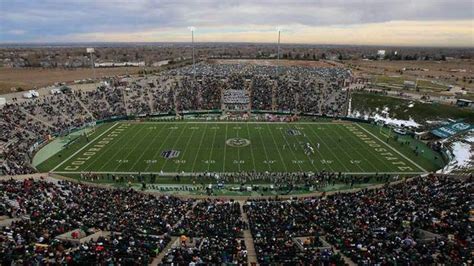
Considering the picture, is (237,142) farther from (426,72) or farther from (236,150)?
(426,72)

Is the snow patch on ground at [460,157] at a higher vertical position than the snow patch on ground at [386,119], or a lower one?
lower

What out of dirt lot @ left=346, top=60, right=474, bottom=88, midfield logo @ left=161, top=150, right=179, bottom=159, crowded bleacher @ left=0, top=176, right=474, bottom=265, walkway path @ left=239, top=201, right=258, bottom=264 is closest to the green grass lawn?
dirt lot @ left=346, top=60, right=474, bottom=88

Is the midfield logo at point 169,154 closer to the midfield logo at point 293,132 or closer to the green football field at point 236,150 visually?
the green football field at point 236,150

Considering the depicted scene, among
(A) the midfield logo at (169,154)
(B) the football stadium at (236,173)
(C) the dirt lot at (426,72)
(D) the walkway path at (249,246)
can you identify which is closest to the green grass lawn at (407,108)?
(B) the football stadium at (236,173)

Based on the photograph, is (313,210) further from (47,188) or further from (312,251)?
(47,188)

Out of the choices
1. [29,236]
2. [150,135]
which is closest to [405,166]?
[150,135]

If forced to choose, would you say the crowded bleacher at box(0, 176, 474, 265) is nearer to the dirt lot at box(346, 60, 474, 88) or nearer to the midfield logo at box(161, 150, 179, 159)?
the midfield logo at box(161, 150, 179, 159)
